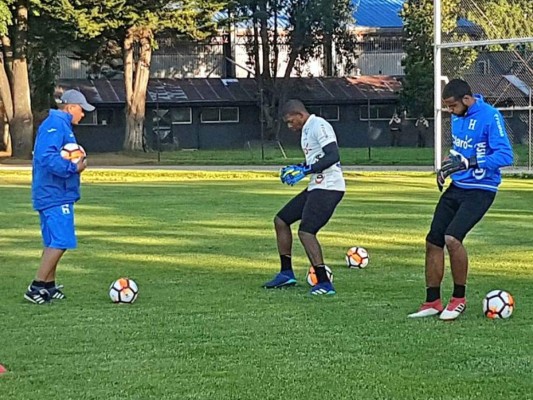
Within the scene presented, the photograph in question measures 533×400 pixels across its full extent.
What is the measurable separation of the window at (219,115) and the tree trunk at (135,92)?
27.6ft

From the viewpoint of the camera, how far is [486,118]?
831 centimetres

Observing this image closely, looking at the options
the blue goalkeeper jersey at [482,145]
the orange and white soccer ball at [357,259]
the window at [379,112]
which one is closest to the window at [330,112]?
the window at [379,112]

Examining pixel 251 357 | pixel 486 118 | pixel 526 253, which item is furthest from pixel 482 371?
pixel 526 253

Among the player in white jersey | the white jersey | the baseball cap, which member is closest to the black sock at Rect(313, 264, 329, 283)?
the player in white jersey

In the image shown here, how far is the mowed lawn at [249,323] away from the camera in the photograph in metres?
6.47

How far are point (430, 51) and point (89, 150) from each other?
1978 centimetres

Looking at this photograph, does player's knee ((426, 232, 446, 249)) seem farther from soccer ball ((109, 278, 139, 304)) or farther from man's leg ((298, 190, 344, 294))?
soccer ball ((109, 278, 139, 304))

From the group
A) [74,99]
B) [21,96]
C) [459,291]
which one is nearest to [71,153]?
[74,99]

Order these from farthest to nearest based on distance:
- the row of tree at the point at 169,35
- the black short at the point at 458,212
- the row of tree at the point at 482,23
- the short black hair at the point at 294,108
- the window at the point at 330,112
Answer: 1. the window at the point at 330,112
2. the row of tree at the point at 169,35
3. the row of tree at the point at 482,23
4. the short black hair at the point at 294,108
5. the black short at the point at 458,212

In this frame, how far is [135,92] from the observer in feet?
162

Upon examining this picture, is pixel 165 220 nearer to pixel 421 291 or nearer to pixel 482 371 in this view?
pixel 421 291

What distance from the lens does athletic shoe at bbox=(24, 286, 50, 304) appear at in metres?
9.65

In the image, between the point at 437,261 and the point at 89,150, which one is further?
the point at 89,150

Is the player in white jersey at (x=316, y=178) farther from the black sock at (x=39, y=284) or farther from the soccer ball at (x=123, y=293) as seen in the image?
the black sock at (x=39, y=284)
